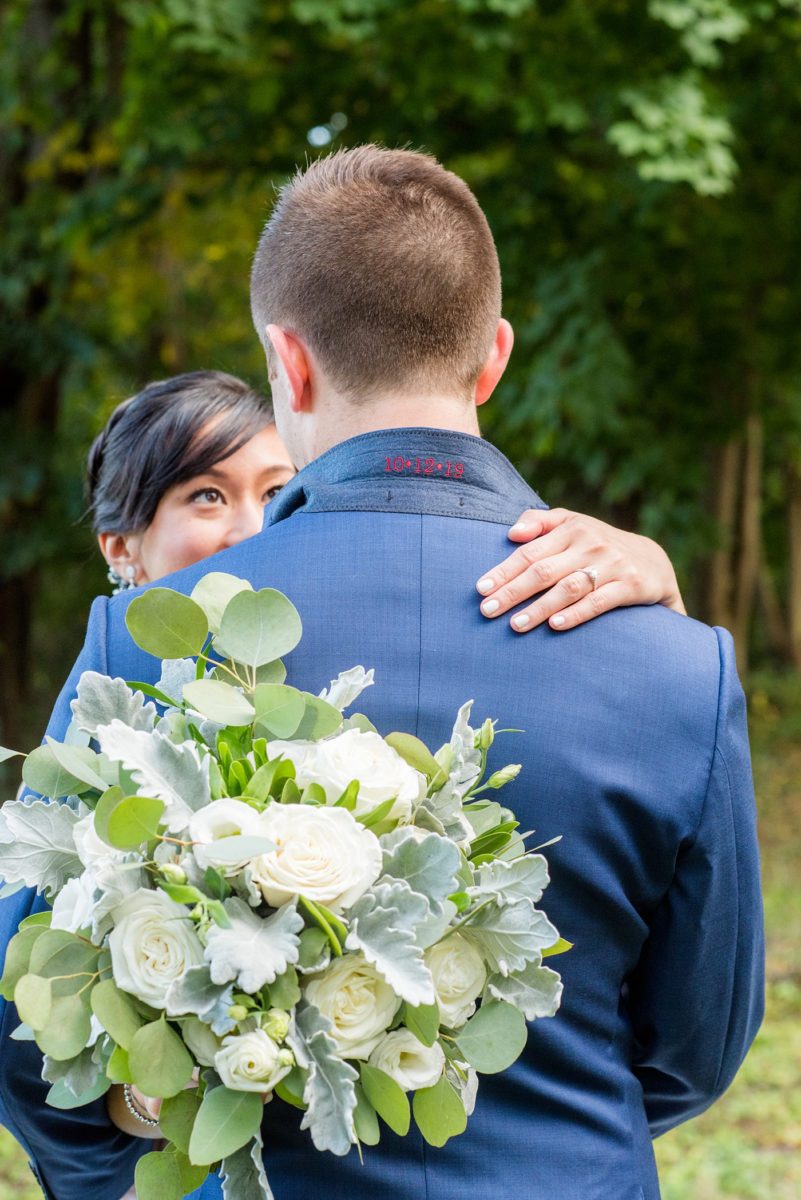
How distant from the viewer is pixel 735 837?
1.66 meters

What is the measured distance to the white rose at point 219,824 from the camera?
Result: 1.26 m

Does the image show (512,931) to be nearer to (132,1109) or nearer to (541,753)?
(541,753)

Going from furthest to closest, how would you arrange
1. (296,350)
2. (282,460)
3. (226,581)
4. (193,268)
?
(193,268) → (282,460) → (296,350) → (226,581)

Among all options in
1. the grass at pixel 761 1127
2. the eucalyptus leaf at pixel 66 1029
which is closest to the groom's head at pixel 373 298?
the eucalyptus leaf at pixel 66 1029

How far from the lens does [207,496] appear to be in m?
2.99

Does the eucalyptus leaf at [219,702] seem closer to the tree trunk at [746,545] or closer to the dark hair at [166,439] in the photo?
the dark hair at [166,439]

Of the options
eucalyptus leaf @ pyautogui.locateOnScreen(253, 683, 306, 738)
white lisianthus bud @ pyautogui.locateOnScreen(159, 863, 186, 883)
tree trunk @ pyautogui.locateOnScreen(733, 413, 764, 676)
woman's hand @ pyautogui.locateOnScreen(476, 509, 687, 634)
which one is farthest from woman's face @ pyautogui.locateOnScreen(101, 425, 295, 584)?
tree trunk @ pyautogui.locateOnScreen(733, 413, 764, 676)

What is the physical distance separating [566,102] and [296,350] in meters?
6.17

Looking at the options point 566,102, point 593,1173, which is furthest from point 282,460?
point 566,102

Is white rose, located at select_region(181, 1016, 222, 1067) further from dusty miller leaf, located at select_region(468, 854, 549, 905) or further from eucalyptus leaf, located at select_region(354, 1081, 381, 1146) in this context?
dusty miller leaf, located at select_region(468, 854, 549, 905)

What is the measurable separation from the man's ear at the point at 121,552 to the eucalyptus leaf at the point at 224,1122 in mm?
1911

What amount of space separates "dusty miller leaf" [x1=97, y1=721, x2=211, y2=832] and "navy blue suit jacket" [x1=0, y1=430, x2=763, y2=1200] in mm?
292

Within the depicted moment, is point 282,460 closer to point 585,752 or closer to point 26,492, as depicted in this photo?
point 585,752

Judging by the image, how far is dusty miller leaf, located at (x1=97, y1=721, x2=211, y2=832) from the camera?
1.29m
